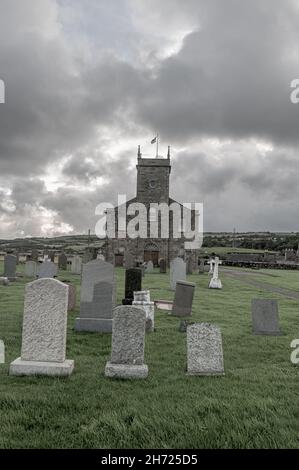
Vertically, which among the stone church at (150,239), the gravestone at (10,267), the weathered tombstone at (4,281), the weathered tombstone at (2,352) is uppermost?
the stone church at (150,239)

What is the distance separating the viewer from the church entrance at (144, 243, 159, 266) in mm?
42250

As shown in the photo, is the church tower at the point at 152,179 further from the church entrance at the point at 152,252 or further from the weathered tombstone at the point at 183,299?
the weathered tombstone at the point at 183,299

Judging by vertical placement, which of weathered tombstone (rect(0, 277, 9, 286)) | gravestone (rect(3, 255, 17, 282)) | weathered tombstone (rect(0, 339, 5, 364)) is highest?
Answer: gravestone (rect(3, 255, 17, 282))

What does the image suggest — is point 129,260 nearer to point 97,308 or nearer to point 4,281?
point 4,281

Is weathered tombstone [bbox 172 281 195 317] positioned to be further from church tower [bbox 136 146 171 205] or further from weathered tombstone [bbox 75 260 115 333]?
church tower [bbox 136 146 171 205]

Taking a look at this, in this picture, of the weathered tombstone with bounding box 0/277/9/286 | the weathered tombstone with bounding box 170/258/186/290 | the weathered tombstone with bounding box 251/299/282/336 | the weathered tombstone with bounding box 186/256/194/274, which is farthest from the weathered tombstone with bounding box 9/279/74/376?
the weathered tombstone with bounding box 186/256/194/274

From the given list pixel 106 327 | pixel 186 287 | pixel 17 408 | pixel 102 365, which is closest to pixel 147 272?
pixel 186 287

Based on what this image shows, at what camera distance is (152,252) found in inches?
1677

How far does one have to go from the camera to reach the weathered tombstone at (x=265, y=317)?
9.90 metres

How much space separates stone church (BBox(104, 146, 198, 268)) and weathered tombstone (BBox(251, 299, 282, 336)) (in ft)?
93.7

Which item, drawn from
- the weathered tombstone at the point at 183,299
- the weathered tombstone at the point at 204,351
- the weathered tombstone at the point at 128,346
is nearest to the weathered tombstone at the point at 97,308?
the weathered tombstone at the point at 183,299

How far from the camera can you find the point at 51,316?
627 cm

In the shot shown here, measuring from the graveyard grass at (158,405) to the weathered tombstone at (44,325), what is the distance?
0.38m

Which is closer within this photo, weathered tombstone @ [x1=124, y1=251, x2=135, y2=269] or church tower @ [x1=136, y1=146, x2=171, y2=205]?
weathered tombstone @ [x1=124, y1=251, x2=135, y2=269]
